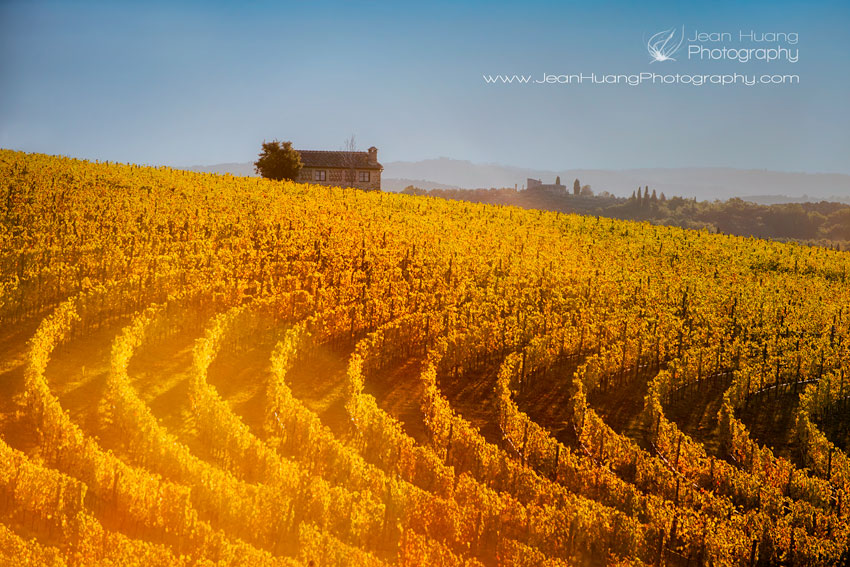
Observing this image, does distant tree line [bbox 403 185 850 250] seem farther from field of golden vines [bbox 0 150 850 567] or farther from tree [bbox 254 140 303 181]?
Answer: field of golden vines [bbox 0 150 850 567]

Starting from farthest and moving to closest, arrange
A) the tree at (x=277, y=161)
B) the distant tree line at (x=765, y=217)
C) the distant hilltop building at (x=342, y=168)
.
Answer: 1. the distant tree line at (x=765, y=217)
2. the distant hilltop building at (x=342, y=168)
3. the tree at (x=277, y=161)

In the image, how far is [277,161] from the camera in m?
71.9

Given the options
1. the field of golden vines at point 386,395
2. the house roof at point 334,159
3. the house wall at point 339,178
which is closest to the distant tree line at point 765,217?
the house wall at point 339,178

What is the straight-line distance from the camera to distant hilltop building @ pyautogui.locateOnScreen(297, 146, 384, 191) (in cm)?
8531

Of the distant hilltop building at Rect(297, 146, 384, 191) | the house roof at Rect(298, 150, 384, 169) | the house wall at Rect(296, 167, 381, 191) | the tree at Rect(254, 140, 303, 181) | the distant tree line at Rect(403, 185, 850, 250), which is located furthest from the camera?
the distant tree line at Rect(403, 185, 850, 250)

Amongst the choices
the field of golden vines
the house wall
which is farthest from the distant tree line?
the field of golden vines

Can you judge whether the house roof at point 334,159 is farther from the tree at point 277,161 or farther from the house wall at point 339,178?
the tree at point 277,161

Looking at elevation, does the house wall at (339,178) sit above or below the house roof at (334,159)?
below

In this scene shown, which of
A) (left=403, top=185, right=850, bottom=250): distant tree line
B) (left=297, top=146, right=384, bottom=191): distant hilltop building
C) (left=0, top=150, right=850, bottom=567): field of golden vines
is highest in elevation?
(left=297, top=146, right=384, bottom=191): distant hilltop building

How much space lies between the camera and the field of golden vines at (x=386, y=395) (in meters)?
15.7

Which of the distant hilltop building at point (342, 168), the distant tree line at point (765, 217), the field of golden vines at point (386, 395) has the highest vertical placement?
the distant hilltop building at point (342, 168)

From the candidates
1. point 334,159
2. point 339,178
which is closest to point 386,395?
point 339,178

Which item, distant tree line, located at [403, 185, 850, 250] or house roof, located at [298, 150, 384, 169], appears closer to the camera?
house roof, located at [298, 150, 384, 169]

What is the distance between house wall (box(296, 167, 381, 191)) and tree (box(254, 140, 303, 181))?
396 inches
